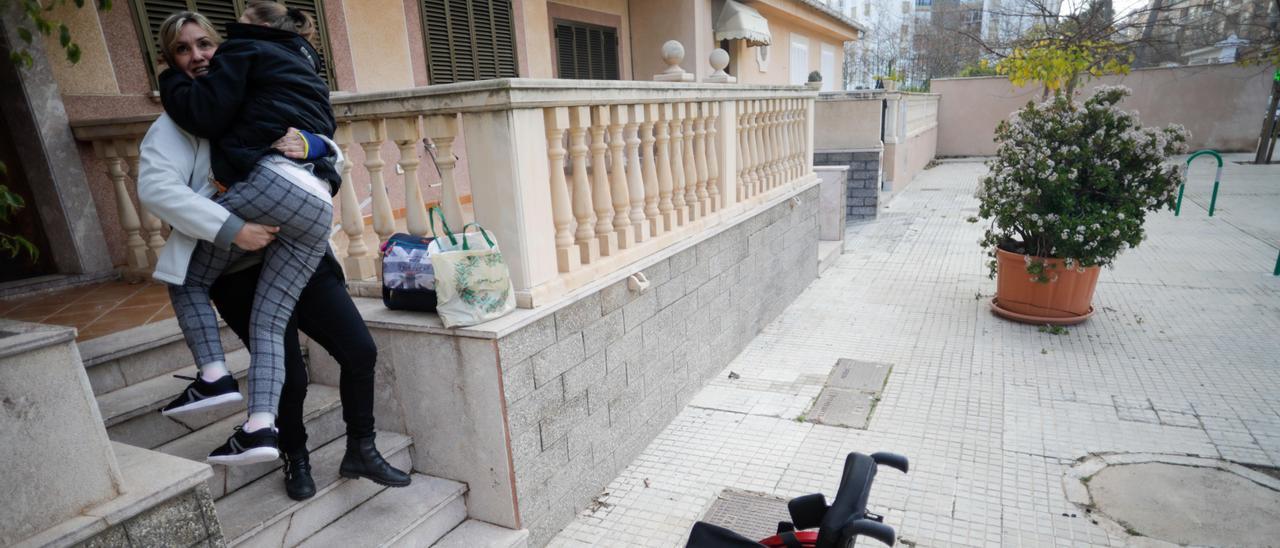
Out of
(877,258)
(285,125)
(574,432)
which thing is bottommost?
(877,258)

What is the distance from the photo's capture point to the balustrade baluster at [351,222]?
295 centimetres

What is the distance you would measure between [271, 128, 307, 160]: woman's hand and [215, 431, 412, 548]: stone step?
122 cm

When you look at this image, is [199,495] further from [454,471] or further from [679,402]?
[679,402]

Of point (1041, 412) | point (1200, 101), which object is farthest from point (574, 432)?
point (1200, 101)

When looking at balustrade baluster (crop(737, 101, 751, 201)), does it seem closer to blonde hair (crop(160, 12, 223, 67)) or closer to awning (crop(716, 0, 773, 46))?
blonde hair (crop(160, 12, 223, 67))

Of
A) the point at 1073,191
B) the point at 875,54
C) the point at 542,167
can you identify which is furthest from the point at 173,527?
the point at 875,54

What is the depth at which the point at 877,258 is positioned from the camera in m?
8.23

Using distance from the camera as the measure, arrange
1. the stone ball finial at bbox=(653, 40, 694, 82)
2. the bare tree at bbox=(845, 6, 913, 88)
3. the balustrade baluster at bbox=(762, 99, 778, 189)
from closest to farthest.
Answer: the stone ball finial at bbox=(653, 40, 694, 82) → the balustrade baluster at bbox=(762, 99, 778, 189) → the bare tree at bbox=(845, 6, 913, 88)

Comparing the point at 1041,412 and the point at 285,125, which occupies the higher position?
the point at 285,125

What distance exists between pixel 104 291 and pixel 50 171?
0.79 m

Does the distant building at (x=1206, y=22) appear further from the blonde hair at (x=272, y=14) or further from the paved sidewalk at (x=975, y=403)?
the blonde hair at (x=272, y=14)

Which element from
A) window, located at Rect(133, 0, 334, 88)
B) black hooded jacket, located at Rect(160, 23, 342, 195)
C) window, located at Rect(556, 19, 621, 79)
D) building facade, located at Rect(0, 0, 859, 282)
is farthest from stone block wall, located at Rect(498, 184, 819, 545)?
window, located at Rect(556, 19, 621, 79)

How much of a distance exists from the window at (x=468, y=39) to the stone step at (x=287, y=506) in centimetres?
501

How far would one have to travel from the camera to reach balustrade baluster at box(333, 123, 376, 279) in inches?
116
